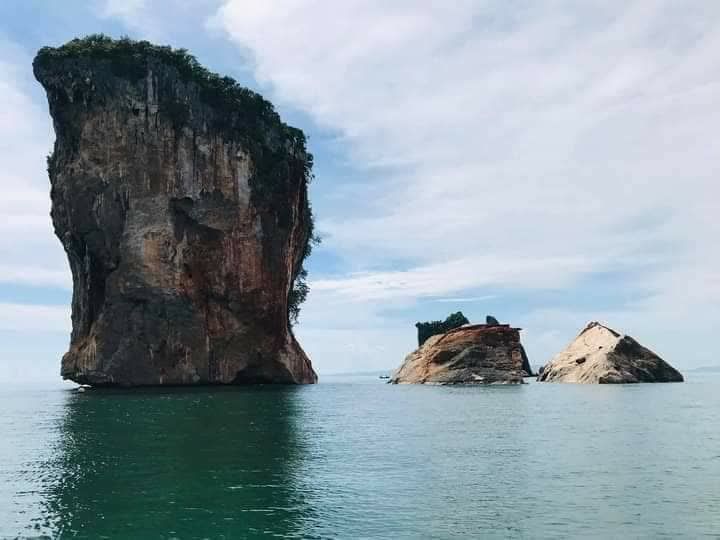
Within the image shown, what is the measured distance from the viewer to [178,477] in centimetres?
2347

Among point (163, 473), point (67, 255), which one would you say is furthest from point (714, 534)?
point (67, 255)

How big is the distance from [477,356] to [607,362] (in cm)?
1768

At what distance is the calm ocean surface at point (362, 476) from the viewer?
57.1ft

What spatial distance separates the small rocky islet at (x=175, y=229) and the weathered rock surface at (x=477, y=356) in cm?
18

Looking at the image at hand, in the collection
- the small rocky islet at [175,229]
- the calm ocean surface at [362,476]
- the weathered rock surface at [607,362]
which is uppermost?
the small rocky islet at [175,229]

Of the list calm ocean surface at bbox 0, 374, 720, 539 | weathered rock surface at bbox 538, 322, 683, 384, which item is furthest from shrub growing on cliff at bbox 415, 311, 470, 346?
calm ocean surface at bbox 0, 374, 720, 539

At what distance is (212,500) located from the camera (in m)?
20.0

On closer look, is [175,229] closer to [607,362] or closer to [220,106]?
[220,106]

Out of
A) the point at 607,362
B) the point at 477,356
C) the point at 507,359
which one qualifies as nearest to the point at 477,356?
the point at 477,356

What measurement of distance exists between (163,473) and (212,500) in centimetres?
505

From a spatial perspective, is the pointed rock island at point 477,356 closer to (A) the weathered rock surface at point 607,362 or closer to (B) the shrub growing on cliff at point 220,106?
(A) the weathered rock surface at point 607,362

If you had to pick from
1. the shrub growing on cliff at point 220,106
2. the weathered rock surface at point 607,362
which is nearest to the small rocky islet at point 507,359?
the weathered rock surface at point 607,362

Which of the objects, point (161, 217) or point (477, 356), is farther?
point (477, 356)

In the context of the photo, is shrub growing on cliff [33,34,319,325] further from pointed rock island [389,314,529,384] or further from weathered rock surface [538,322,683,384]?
weathered rock surface [538,322,683,384]
